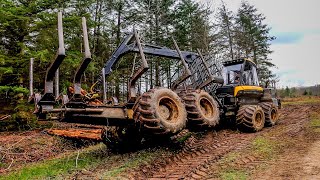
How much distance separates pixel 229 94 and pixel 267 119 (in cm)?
215

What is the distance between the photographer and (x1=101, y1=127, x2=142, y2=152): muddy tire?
7910mm

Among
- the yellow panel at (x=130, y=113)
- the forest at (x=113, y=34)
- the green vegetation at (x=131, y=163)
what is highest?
the forest at (x=113, y=34)

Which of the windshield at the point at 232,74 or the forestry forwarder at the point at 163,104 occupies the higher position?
the windshield at the point at 232,74

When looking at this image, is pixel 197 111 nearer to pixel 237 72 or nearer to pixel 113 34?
pixel 237 72

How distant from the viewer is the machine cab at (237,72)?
11312 mm

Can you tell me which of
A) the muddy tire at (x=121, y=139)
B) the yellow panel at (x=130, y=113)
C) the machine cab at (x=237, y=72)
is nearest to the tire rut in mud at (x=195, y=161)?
the yellow panel at (x=130, y=113)

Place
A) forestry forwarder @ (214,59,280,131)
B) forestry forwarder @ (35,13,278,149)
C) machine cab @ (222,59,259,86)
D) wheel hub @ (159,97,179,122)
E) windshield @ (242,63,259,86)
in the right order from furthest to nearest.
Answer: windshield @ (242,63,259,86) → machine cab @ (222,59,259,86) → forestry forwarder @ (214,59,280,131) → wheel hub @ (159,97,179,122) → forestry forwarder @ (35,13,278,149)

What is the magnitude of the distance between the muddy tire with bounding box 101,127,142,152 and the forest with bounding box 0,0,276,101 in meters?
4.82

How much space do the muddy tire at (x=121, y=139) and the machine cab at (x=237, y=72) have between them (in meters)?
4.76

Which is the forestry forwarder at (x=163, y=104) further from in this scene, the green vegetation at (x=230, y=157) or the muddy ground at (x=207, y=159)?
the green vegetation at (x=230, y=157)

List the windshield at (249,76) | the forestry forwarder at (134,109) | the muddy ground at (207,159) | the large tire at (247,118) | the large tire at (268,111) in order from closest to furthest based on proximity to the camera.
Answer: the forestry forwarder at (134,109), the muddy ground at (207,159), the large tire at (247,118), the windshield at (249,76), the large tire at (268,111)

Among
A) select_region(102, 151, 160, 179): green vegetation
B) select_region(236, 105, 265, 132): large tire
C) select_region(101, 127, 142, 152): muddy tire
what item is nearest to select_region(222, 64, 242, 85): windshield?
select_region(236, 105, 265, 132): large tire

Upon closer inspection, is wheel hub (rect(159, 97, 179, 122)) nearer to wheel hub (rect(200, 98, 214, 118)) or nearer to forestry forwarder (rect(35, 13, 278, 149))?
forestry forwarder (rect(35, 13, 278, 149))

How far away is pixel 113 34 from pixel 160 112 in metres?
18.9
